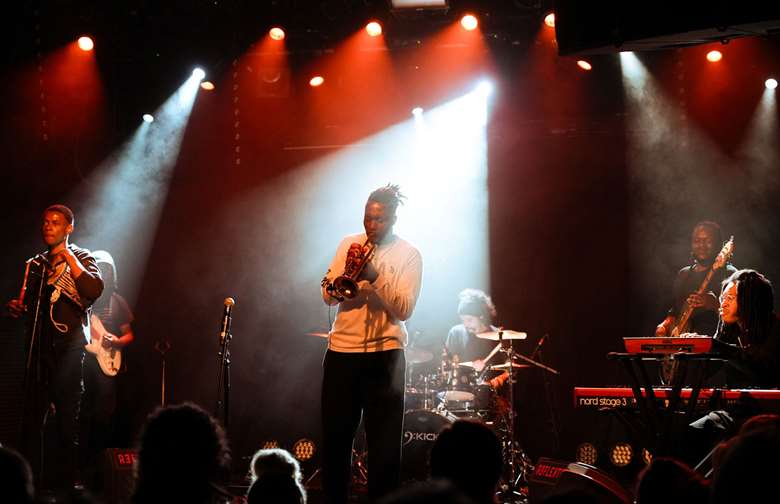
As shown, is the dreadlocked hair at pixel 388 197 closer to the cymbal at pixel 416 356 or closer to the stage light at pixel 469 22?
the cymbal at pixel 416 356

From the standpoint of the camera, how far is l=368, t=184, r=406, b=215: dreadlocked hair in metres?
5.14

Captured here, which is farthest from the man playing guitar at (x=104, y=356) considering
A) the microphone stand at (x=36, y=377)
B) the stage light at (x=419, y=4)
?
the stage light at (x=419, y=4)

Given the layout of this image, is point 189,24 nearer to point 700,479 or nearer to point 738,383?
point 738,383

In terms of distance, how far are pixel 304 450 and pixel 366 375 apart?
493cm

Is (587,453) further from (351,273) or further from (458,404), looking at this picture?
(351,273)

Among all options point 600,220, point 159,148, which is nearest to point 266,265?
point 159,148

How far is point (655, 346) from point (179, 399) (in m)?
6.85

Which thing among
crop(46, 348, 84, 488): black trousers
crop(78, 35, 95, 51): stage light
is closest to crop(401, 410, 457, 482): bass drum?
crop(46, 348, 84, 488): black trousers

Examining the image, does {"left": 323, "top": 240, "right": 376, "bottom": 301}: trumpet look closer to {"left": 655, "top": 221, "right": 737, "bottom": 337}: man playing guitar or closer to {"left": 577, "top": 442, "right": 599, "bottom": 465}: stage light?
{"left": 655, "top": 221, "right": 737, "bottom": 337}: man playing guitar

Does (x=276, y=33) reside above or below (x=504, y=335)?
above

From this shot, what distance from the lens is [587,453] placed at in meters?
9.56

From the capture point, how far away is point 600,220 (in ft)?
33.2

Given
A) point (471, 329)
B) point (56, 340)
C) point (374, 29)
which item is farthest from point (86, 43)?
point (471, 329)

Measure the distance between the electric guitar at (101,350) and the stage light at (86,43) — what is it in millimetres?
3222
